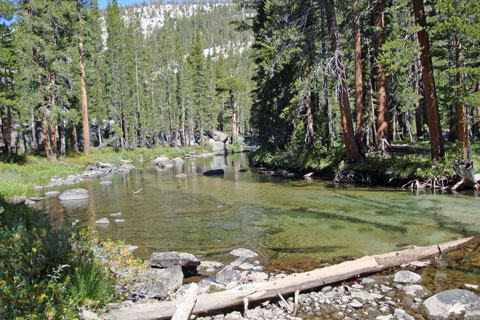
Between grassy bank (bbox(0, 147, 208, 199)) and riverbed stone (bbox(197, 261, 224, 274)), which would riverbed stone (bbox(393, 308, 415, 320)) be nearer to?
riverbed stone (bbox(197, 261, 224, 274))

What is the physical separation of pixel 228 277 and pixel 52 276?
3152mm

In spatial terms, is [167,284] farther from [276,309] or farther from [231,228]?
[231,228]

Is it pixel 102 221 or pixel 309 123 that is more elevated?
pixel 309 123

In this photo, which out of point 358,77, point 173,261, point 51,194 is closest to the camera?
point 173,261

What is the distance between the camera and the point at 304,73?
21031mm

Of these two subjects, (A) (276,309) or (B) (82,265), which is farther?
(A) (276,309)

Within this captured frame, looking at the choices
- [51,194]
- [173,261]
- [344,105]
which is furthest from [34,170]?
[344,105]

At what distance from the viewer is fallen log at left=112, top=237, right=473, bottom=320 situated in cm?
425

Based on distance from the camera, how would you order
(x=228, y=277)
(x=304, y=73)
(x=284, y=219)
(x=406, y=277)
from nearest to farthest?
1. (x=406, y=277)
2. (x=228, y=277)
3. (x=284, y=219)
4. (x=304, y=73)

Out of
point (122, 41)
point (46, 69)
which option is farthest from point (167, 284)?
point (122, 41)

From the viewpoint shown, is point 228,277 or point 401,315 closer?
point 401,315

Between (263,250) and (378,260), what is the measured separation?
274 centimetres

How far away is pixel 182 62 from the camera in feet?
193

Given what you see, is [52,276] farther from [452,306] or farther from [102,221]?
[102,221]
